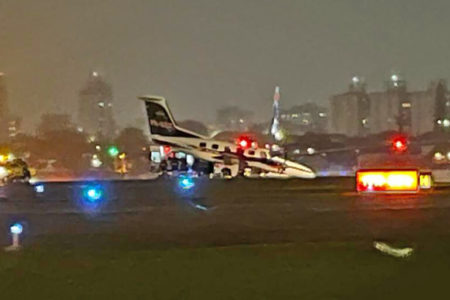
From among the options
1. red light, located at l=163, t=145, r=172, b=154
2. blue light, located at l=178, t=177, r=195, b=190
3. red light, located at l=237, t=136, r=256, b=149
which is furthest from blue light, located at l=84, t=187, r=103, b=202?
red light, located at l=163, t=145, r=172, b=154

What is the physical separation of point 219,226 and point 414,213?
527 cm

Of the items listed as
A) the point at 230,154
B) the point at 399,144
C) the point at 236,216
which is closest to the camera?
the point at 236,216

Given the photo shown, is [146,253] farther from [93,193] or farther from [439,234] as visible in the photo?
[93,193]

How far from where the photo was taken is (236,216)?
82.3 feet

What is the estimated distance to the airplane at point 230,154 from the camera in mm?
71569

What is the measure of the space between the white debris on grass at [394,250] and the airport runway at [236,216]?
59.4 inches

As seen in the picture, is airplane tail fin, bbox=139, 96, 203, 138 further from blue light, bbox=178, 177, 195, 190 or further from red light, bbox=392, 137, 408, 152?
blue light, bbox=178, 177, 195, 190

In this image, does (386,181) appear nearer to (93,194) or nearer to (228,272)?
(228,272)

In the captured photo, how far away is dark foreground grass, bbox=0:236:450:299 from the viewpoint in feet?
40.0

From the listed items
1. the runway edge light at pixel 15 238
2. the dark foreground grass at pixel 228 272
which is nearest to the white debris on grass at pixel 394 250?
the dark foreground grass at pixel 228 272

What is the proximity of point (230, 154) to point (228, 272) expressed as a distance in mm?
58086

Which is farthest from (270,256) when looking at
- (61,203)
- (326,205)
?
(61,203)

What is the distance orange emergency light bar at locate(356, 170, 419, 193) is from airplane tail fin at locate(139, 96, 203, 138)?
198 feet

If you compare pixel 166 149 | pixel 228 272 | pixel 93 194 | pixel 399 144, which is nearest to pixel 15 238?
pixel 228 272
